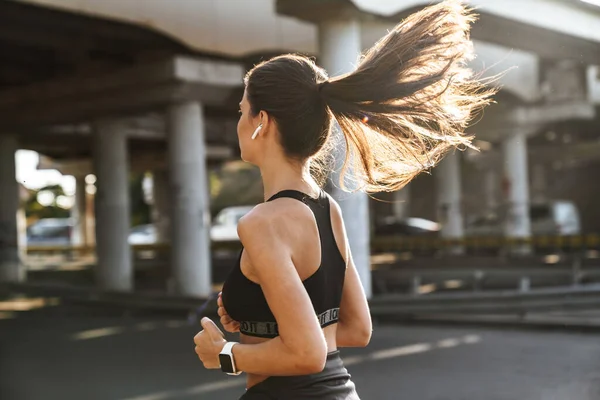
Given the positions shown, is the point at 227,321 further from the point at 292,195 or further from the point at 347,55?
the point at 347,55

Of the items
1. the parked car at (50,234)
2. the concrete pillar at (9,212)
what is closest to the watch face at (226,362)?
the concrete pillar at (9,212)

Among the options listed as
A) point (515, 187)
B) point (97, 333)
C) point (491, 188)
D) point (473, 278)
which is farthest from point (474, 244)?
point (491, 188)

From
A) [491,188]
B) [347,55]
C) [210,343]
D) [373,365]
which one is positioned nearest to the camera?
[210,343]

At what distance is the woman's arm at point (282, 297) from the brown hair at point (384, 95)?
32 cm

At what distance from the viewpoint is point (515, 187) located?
106 ft

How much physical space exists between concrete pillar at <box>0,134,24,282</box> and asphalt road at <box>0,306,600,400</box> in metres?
12.6

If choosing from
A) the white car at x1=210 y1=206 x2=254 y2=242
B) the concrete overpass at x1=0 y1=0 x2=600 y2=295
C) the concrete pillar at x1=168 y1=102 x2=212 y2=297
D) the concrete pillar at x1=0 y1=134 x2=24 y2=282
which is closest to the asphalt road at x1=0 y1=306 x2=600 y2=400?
the concrete overpass at x1=0 y1=0 x2=600 y2=295

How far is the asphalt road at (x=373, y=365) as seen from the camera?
27.4 ft

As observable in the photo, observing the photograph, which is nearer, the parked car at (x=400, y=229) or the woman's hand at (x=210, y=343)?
the woman's hand at (x=210, y=343)

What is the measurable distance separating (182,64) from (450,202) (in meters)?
21.4

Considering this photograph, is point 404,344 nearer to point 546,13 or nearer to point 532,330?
point 532,330

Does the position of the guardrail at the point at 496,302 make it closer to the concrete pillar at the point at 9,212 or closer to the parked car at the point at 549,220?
the concrete pillar at the point at 9,212

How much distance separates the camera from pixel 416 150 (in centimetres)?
270

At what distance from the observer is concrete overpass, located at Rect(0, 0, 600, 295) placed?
1441cm
